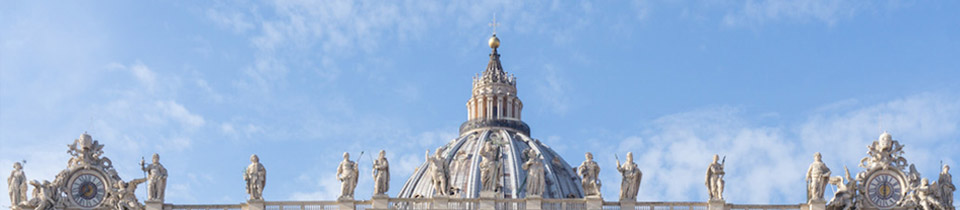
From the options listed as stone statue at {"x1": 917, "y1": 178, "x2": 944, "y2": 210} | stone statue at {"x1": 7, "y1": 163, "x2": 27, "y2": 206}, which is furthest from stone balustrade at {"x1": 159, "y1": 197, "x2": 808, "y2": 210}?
stone statue at {"x1": 7, "y1": 163, "x2": 27, "y2": 206}

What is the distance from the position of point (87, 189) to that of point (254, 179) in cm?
623

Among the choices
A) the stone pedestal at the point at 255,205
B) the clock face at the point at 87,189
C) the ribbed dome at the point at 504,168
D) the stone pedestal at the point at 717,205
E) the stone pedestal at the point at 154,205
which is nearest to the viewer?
the stone pedestal at the point at 717,205

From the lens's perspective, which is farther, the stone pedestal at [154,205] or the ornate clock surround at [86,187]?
the ornate clock surround at [86,187]

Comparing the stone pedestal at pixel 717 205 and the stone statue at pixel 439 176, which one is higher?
the stone statue at pixel 439 176

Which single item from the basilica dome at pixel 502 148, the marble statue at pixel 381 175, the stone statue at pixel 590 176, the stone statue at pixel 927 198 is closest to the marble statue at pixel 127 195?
the marble statue at pixel 381 175

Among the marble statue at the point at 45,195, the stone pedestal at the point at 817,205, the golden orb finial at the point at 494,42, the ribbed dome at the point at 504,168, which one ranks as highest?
the golden orb finial at the point at 494,42

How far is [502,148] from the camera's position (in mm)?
123188

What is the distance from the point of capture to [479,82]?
Answer: 134 metres

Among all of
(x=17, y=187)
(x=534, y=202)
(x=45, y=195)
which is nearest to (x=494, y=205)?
(x=534, y=202)

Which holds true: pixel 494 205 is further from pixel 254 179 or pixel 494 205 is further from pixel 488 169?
pixel 254 179

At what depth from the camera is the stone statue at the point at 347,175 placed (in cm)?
6531

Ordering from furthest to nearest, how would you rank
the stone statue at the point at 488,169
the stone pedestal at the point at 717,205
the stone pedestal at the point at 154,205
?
the stone statue at the point at 488,169, the stone pedestal at the point at 154,205, the stone pedestal at the point at 717,205

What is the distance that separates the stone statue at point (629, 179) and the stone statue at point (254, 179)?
12.4 meters

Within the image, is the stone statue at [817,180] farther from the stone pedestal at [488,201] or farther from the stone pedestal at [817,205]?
the stone pedestal at [488,201]
